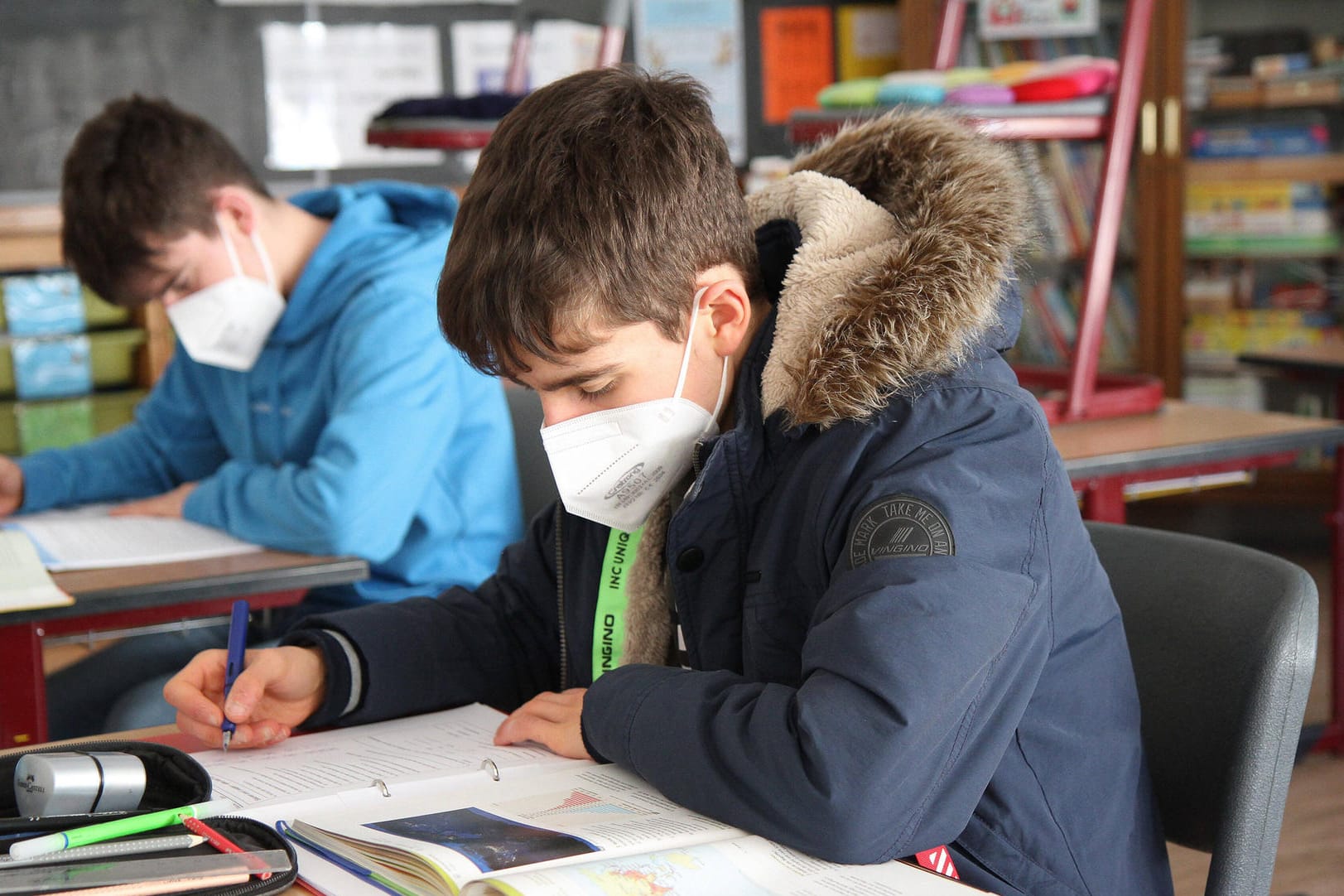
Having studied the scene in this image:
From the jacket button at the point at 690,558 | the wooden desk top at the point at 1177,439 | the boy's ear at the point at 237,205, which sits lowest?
the wooden desk top at the point at 1177,439

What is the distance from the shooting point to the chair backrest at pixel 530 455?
197 centimetres

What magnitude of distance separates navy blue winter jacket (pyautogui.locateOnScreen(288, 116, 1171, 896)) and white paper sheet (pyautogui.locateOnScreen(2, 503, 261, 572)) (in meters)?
0.62

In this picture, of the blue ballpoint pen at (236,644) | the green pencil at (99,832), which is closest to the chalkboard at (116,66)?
the blue ballpoint pen at (236,644)

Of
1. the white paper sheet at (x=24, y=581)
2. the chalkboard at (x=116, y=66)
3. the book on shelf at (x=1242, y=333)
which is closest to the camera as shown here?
the white paper sheet at (x=24, y=581)

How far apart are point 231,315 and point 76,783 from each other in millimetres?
1192

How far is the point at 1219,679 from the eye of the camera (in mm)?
1064

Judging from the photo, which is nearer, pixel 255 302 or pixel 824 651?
pixel 824 651

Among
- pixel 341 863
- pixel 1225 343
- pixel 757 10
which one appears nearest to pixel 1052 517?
pixel 341 863

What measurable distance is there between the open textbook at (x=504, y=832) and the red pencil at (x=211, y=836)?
0.04 meters

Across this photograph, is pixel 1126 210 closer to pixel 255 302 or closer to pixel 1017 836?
pixel 255 302

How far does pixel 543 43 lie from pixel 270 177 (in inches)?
36.9

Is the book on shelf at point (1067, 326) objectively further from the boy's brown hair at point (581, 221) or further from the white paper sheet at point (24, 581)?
the boy's brown hair at point (581, 221)

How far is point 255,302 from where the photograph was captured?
6.32 feet

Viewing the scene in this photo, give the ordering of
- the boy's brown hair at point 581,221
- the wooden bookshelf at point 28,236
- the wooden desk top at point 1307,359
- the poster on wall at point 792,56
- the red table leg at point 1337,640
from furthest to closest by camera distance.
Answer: the poster on wall at point 792,56 → the wooden bookshelf at point 28,236 → the wooden desk top at point 1307,359 → the red table leg at point 1337,640 → the boy's brown hair at point 581,221
